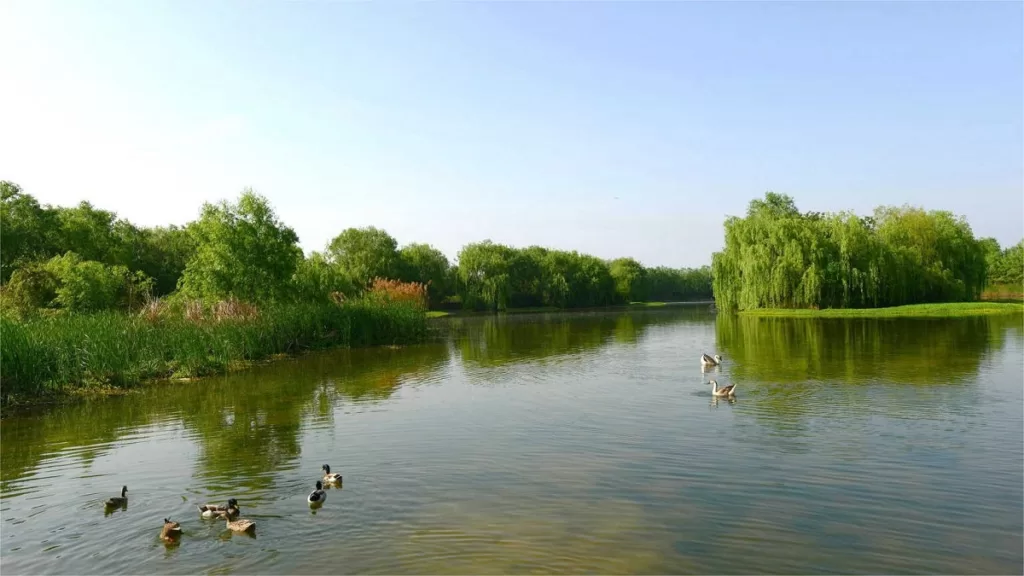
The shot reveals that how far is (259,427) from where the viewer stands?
15.7 meters

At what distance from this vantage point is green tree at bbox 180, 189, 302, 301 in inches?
1387

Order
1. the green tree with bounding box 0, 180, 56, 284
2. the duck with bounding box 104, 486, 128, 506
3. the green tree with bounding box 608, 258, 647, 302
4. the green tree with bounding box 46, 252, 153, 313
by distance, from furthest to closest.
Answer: the green tree with bounding box 608, 258, 647, 302
the green tree with bounding box 0, 180, 56, 284
the green tree with bounding box 46, 252, 153, 313
the duck with bounding box 104, 486, 128, 506

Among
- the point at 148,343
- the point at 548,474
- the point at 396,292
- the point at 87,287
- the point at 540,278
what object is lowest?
the point at 548,474

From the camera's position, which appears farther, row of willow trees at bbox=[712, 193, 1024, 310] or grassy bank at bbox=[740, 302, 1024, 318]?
row of willow trees at bbox=[712, 193, 1024, 310]

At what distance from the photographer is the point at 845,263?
55062 mm

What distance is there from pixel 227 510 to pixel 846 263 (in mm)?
56372

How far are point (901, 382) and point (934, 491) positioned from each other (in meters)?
10.3

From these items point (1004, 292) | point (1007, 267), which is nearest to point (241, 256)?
point (1004, 292)

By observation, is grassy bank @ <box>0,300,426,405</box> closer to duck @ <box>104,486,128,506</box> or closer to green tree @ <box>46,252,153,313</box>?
green tree @ <box>46,252,153,313</box>

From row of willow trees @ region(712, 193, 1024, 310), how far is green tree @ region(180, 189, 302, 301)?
3873 cm

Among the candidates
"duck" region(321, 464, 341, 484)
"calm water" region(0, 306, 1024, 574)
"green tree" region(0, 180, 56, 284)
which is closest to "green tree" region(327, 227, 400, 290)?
"green tree" region(0, 180, 56, 284)

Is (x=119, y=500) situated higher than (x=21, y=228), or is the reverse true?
(x=21, y=228)

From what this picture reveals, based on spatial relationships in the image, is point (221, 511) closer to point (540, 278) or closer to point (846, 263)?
point (846, 263)

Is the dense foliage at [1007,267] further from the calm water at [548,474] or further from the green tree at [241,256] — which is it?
the green tree at [241,256]
